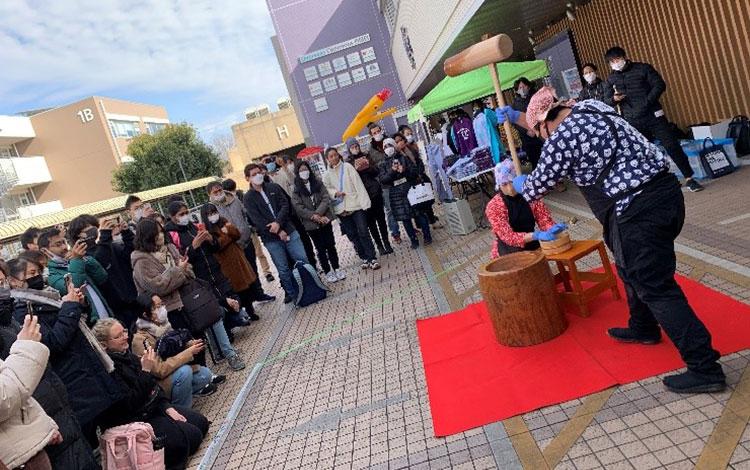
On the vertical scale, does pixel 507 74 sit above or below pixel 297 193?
above

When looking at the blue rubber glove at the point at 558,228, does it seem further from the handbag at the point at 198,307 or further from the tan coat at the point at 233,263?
the tan coat at the point at 233,263

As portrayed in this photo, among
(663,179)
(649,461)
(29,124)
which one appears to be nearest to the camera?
(649,461)

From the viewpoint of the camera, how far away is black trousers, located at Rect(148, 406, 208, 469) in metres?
4.39

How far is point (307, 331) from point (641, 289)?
4409 mm

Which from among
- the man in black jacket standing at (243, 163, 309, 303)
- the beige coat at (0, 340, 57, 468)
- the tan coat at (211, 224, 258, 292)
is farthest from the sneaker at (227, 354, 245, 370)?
the beige coat at (0, 340, 57, 468)

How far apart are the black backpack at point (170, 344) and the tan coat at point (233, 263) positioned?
263 cm

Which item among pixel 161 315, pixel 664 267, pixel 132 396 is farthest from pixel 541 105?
pixel 161 315

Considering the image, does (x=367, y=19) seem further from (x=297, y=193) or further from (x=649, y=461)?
(x=649, y=461)

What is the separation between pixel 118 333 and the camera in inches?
183

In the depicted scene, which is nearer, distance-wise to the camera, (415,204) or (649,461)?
(649,461)

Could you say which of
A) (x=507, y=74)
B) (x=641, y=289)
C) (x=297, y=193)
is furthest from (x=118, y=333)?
(x=507, y=74)

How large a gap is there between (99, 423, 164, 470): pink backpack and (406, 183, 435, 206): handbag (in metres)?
5.93

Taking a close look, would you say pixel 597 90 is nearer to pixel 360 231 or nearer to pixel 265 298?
pixel 360 231

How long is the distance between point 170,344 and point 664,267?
4.09 m
